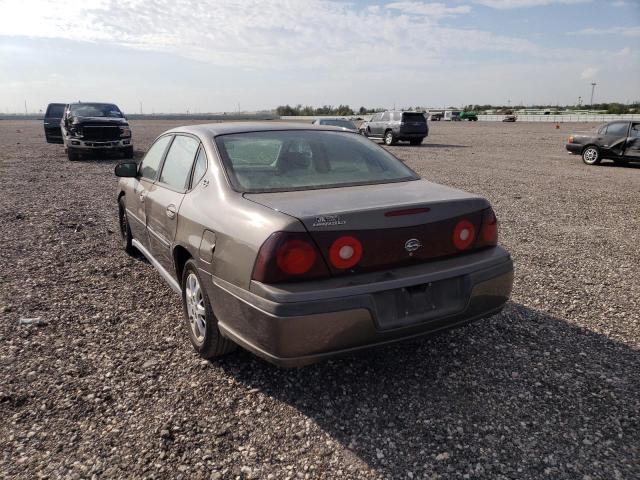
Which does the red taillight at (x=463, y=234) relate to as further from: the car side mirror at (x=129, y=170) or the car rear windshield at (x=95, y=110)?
the car rear windshield at (x=95, y=110)

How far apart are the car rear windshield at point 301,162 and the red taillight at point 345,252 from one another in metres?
0.68

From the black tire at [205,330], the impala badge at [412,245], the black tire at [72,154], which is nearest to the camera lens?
the impala badge at [412,245]

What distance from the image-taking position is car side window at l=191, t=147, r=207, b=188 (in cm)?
346

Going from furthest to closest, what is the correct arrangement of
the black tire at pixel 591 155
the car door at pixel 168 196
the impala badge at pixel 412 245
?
the black tire at pixel 591 155, the car door at pixel 168 196, the impala badge at pixel 412 245

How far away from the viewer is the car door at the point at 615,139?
15.1m

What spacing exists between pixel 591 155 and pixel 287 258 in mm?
16350

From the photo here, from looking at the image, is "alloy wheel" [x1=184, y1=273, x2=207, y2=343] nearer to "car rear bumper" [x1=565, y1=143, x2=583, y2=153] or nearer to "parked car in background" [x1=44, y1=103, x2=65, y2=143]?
"car rear bumper" [x1=565, y1=143, x2=583, y2=153]

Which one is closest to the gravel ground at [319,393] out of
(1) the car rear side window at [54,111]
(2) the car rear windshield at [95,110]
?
Answer: (2) the car rear windshield at [95,110]

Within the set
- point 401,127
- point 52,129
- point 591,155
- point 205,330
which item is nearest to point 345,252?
point 205,330

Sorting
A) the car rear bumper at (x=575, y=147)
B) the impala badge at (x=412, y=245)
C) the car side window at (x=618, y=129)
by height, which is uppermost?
the car side window at (x=618, y=129)

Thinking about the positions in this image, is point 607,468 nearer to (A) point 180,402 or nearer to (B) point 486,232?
(B) point 486,232

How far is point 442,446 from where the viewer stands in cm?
257

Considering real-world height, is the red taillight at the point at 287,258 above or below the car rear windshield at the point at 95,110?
below

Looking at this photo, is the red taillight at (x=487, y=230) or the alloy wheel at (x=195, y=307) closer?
the red taillight at (x=487, y=230)
